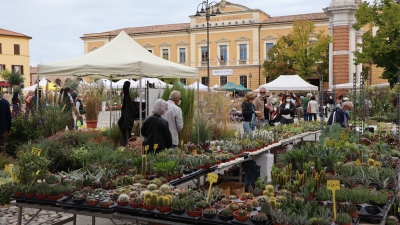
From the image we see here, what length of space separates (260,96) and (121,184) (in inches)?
299

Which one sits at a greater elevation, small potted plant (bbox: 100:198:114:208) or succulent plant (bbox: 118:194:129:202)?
succulent plant (bbox: 118:194:129:202)

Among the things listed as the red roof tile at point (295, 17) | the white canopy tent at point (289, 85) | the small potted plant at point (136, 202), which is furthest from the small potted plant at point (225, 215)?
the red roof tile at point (295, 17)

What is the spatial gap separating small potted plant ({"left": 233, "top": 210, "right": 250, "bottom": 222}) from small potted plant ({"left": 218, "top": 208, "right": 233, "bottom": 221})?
0.04 meters

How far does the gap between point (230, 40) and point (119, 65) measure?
42.2 metres

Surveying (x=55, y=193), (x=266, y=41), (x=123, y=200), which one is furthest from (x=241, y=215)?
(x=266, y=41)

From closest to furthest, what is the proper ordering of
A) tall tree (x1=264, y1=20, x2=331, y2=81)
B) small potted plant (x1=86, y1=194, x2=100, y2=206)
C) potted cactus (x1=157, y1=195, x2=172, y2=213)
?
1. potted cactus (x1=157, y1=195, x2=172, y2=213)
2. small potted plant (x1=86, y1=194, x2=100, y2=206)
3. tall tree (x1=264, y1=20, x2=331, y2=81)

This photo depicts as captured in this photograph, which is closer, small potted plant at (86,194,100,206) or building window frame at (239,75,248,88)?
small potted plant at (86,194,100,206)

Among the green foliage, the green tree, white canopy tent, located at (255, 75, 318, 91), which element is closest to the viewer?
the green foliage

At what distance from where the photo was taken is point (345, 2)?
28.8 meters

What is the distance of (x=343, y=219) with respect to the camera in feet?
10.8

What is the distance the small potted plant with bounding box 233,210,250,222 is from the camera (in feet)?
10.9

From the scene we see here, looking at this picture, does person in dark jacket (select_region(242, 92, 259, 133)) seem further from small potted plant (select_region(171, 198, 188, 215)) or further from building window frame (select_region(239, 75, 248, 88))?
building window frame (select_region(239, 75, 248, 88))

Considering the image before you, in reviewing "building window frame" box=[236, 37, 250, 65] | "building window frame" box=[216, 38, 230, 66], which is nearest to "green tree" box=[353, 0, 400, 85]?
"building window frame" box=[236, 37, 250, 65]

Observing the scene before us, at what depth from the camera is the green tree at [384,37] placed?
75.1 feet
